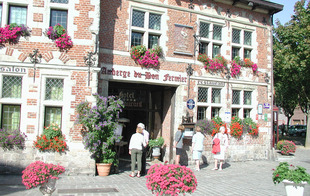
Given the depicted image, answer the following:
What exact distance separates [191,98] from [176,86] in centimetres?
85

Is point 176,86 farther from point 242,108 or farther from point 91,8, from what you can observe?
point 91,8

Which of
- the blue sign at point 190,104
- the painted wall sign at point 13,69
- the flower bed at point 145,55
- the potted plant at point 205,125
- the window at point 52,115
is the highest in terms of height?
the flower bed at point 145,55

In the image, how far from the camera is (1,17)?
933cm

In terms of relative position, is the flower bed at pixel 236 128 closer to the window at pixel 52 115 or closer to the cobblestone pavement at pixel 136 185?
the cobblestone pavement at pixel 136 185

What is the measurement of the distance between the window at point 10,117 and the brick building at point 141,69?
0.03m

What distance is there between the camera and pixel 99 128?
9.05 m

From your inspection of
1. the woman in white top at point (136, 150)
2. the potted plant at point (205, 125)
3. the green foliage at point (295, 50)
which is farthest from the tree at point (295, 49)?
the woman in white top at point (136, 150)

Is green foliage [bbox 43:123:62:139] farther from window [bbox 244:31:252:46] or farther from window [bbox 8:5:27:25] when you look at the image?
window [bbox 244:31:252:46]

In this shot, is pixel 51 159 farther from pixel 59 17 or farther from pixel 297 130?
pixel 297 130

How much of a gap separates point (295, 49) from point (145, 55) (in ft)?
43.1

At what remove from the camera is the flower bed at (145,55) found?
36.6 feet

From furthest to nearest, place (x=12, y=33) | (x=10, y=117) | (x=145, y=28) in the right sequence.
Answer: (x=145, y=28) < (x=10, y=117) < (x=12, y=33)

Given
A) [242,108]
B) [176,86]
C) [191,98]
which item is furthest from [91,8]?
[242,108]

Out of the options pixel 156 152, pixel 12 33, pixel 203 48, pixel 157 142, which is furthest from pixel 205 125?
pixel 12 33
